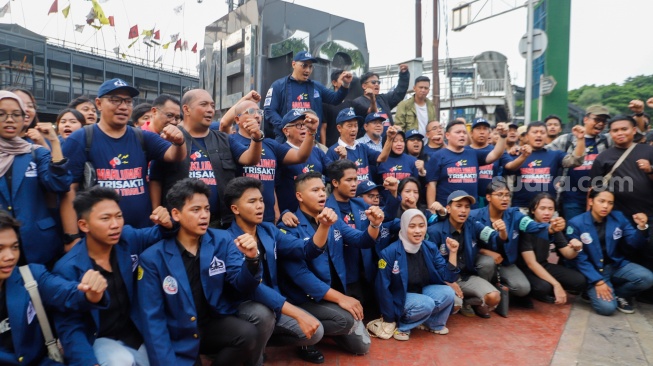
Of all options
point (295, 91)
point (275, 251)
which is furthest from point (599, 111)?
point (275, 251)

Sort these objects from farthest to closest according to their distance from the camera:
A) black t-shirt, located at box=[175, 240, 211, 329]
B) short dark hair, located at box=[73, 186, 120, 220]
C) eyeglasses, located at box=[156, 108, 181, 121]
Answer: eyeglasses, located at box=[156, 108, 181, 121]
black t-shirt, located at box=[175, 240, 211, 329]
short dark hair, located at box=[73, 186, 120, 220]

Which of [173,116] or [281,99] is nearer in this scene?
[173,116]

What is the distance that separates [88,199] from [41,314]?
2.41ft

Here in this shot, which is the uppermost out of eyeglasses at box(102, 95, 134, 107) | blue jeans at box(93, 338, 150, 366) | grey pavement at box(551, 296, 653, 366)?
eyeglasses at box(102, 95, 134, 107)

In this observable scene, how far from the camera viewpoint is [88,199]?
2953mm

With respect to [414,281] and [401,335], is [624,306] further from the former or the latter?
[401,335]

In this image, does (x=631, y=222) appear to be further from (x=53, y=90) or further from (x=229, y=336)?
(x=53, y=90)

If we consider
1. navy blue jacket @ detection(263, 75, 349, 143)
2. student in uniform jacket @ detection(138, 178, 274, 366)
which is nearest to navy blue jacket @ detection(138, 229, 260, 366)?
student in uniform jacket @ detection(138, 178, 274, 366)

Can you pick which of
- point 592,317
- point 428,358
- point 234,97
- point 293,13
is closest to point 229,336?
point 428,358

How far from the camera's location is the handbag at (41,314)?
2625 mm

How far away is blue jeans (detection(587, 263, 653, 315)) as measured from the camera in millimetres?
5039

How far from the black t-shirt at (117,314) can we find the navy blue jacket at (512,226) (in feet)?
11.9

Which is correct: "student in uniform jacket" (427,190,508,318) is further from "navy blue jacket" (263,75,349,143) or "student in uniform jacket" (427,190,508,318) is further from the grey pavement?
"navy blue jacket" (263,75,349,143)

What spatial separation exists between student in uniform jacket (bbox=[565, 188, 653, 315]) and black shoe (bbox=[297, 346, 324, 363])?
332cm
